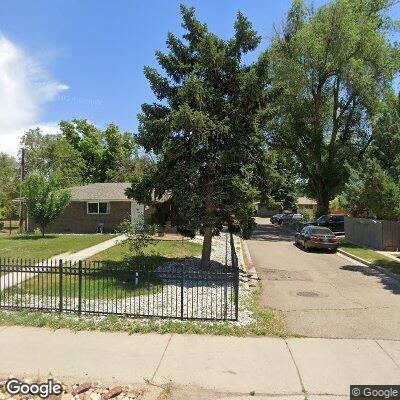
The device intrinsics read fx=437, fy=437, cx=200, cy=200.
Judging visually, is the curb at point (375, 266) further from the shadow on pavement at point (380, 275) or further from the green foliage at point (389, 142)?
the green foliage at point (389, 142)

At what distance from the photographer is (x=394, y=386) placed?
661 cm

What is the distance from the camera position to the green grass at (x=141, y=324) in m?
9.12

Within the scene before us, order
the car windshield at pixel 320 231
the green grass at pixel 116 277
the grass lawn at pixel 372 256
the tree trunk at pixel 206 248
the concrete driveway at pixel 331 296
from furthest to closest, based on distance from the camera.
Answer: the car windshield at pixel 320 231
the grass lawn at pixel 372 256
the tree trunk at pixel 206 248
the green grass at pixel 116 277
the concrete driveway at pixel 331 296

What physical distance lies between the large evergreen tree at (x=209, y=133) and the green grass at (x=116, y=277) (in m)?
2.65

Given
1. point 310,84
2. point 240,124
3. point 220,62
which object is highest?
point 310,84

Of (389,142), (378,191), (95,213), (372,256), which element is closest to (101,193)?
(95,213)

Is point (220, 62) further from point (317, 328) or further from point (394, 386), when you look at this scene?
point (394, 386)

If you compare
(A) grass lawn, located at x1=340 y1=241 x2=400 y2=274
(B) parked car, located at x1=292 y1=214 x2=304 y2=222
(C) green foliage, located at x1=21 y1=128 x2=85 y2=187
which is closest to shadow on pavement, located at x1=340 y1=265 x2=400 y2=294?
(A) grass lawn, located at x1=340 y1=241 x2=400 y2=274

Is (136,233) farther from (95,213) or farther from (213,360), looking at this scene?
(95,213)

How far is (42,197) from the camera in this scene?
27.0 meters

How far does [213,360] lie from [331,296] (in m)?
6.54

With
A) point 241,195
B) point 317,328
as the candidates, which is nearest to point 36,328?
point 317,328

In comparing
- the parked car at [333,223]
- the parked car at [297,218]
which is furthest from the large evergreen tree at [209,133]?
the parked car at [297,218]

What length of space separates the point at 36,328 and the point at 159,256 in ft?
33.1
